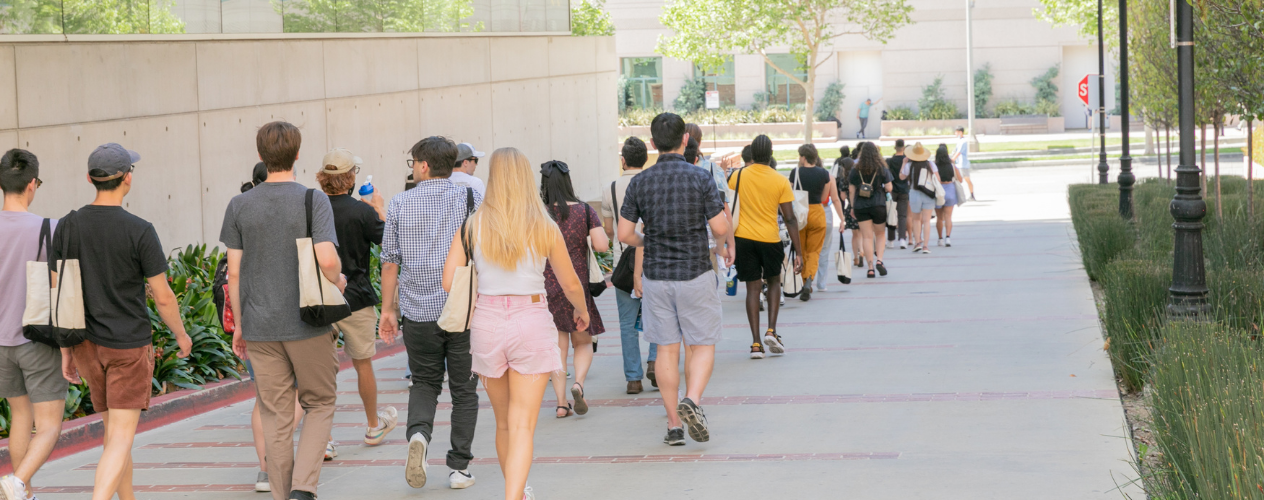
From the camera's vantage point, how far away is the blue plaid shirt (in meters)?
6.23

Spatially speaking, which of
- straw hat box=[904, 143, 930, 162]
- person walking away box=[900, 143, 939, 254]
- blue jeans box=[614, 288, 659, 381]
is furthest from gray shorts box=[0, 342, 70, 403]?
straw hat box=[904, 143, 930, 162]

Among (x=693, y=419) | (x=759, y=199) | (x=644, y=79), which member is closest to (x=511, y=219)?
(x=693, y=419)

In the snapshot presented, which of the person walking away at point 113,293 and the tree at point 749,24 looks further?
the tree at point 749,24

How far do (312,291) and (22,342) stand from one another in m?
1.43

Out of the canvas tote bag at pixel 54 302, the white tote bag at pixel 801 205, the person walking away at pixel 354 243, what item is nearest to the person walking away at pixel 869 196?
the white tote bag at pixel 801 205

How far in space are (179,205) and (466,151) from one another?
535cm

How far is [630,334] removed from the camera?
884cm

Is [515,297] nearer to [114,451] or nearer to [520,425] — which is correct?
[520,425]

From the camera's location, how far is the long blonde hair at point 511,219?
550cm

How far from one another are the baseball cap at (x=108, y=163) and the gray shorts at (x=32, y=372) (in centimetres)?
92

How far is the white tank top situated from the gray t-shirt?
821mm

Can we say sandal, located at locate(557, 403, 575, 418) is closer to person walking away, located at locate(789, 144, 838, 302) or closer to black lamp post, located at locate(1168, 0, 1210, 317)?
black lamp post, located at locate(1168, 0, 1210, 317)

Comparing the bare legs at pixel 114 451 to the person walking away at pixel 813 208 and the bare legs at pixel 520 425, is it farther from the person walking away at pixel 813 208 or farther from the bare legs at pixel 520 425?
the person walking away at pixel 813 208

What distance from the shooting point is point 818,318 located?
12258 millimetres
